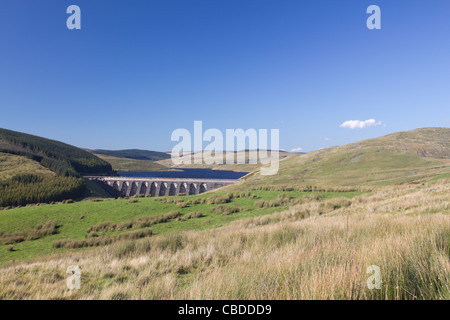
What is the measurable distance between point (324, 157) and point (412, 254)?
222 feet

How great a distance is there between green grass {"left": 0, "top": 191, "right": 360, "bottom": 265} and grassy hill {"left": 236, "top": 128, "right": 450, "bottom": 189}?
2505 cm

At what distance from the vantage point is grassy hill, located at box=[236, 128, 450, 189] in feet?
144

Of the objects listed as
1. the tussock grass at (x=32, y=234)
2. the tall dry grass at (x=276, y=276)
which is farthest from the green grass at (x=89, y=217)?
the tall dry grass at (x=276, y=276)

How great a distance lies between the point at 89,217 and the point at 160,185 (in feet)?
185

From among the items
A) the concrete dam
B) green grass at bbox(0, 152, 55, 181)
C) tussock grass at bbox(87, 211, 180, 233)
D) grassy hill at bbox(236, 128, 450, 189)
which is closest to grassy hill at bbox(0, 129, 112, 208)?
green grass at bbox(0, 152, 55, 181)

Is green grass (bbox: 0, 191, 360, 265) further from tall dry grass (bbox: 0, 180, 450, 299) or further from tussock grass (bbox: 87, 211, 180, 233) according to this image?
tall dry grass (bbox: 0, 180, 450, 299)

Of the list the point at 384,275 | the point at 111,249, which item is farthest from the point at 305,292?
the point at 111,249

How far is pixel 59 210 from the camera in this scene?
70.2ft

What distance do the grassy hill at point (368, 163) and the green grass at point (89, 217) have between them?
2505 cm

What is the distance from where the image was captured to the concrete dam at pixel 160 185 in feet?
218

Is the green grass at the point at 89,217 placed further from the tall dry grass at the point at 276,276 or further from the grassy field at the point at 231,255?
the tall dry grass at the point at 276,276

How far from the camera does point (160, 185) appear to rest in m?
75.0
